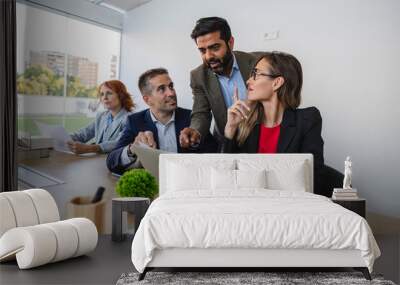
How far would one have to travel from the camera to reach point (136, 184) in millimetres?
6504

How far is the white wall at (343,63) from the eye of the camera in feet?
21.6

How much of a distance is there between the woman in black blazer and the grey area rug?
223cm

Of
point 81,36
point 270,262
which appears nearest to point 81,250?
point 270,262

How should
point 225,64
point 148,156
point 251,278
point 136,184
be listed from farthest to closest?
point 148,156, point 225,64, point 136,184, point 251,278

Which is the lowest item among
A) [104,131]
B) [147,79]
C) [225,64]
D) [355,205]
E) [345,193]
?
[355,205]

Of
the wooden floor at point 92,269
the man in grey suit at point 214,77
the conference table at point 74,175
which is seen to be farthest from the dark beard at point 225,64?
the wooden floor at point 92,269

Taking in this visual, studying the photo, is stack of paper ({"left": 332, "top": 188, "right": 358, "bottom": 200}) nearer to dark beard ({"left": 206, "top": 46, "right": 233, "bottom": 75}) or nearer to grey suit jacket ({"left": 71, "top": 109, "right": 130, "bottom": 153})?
dark beard ({"left": 206, "top": 46, "right": 233, "bottom": 75})

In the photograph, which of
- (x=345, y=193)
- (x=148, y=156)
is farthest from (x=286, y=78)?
(x=148, y=156)

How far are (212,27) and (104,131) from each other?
1.84m

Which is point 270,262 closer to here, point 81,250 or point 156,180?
point 81,250

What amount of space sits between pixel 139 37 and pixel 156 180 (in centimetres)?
180

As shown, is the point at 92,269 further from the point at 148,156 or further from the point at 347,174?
the point at 347,174

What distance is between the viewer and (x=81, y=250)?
17.5 ft

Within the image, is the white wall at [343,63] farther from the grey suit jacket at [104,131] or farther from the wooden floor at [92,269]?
the wooden floor at [92,269]
